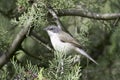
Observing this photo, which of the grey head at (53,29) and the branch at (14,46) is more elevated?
the branch at (14,46)

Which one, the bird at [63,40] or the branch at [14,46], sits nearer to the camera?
the branch at [14,46]

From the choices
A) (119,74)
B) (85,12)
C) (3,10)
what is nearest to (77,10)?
(85,12)

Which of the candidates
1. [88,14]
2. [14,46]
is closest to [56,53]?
[14,46]

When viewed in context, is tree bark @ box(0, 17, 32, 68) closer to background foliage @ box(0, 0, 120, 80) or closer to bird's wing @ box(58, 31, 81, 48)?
background foliage @ box(0, 0, 120, 80)

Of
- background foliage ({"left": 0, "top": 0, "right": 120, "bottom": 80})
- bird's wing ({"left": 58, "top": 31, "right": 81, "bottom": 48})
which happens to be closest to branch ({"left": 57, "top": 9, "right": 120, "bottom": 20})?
background foliage ({"left": 0, "top": 0, "right": 120, "bottom": 80})

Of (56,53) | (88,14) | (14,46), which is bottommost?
(14,46)

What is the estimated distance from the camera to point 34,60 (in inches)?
226

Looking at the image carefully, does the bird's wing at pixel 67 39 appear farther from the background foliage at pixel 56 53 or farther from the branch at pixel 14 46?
the branch at pixel 14 46

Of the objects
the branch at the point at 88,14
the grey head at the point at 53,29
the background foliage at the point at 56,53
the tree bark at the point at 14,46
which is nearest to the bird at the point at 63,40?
the grey head at the point at 53,29

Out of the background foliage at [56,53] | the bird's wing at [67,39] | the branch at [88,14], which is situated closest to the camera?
the background foliage at [56,53]

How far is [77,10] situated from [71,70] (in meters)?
2.14

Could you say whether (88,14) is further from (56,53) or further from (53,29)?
(56,53)

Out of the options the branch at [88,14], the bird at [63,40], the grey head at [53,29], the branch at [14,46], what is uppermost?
the branch at [88,14]

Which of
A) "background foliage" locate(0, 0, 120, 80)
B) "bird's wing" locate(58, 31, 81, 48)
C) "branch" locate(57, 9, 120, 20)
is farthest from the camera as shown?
"bird's wing" locate(58, 31, 81, 48)
